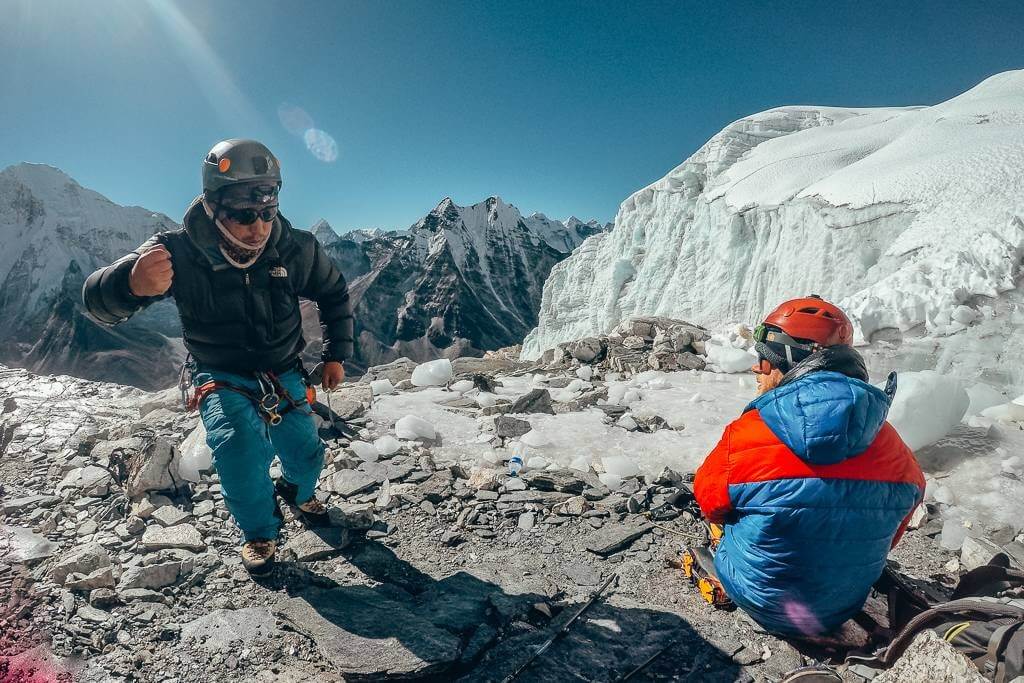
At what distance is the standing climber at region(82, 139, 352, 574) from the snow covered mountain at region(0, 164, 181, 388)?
79366 mm

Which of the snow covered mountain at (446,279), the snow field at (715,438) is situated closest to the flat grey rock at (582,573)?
the snow field at (715,438)

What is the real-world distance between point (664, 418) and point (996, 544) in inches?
133

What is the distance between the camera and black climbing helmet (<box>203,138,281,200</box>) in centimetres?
275

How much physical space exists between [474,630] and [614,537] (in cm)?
142

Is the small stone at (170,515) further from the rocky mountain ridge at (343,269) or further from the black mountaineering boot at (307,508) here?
the rocky mountain ridge at (343,269)

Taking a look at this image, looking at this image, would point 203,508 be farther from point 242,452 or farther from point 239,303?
point 239,303

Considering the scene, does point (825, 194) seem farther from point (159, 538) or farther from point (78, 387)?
point (78, 387)

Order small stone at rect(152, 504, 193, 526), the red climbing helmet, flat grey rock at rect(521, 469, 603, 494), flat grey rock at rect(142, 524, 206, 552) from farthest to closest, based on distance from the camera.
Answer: flat grey rock at rect(521, 469, 603, 494)
small stone at rect(152, 504, 193, 526)
flat grey rock at rect(142, 524, 206, 552)
the red climbing helmet

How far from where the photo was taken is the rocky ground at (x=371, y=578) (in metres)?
2.36

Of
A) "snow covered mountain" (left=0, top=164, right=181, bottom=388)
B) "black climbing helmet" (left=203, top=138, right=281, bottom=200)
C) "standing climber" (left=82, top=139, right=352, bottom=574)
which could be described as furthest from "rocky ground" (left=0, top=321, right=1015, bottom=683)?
"snow covered mountain" (left=0, top=164, right=181, bottom=388)

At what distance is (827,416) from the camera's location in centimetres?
201

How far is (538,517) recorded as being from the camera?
391 cm

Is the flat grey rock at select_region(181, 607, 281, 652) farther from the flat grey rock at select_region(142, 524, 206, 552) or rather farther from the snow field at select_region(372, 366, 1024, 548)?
the snow field at select_region(372, 366, 1024, 548)

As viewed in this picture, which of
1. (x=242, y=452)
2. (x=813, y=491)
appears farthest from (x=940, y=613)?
(x=242, y=452)
